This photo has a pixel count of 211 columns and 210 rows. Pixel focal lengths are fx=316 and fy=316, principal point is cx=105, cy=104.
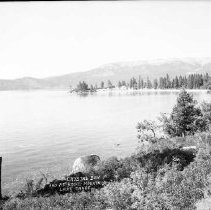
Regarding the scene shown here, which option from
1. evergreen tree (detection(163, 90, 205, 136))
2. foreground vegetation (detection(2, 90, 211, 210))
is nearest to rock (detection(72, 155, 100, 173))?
foreground vegetation (detection(2, 90, 211, 210))

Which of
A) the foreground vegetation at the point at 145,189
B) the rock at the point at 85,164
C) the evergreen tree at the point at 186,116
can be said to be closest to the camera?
the foreground vegetation at the point at 145,189

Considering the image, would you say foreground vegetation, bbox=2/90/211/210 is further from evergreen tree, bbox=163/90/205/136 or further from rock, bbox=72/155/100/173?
evergreen tree, bbox=163/90/205/136

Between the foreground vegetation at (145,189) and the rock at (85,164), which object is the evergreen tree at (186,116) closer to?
the foreground vegetation at (145,189)

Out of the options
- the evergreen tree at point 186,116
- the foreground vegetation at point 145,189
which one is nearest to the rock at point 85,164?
the foreground vegetation at point 145,189

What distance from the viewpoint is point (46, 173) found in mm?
32156

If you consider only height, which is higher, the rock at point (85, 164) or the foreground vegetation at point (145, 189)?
the foreground vegetation at point (145, 189)

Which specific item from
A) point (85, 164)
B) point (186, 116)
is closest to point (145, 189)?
point (85, 164)

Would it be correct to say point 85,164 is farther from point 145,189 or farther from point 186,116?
point 186,116

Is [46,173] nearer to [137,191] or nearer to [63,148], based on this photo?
[63,148]

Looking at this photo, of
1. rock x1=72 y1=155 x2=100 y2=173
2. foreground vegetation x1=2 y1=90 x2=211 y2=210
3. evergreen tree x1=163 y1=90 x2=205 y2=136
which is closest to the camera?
foreground vegetation x1=2 y1=90 x2=211 y2=210

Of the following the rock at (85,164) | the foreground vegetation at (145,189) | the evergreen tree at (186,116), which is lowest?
the rock at (85,164)

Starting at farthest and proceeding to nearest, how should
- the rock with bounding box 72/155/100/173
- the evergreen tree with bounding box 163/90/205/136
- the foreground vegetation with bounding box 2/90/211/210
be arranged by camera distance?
1. the evergreen tree with bounding box 163/90/205/136
2. the rock with bounding box 72/155/100/173
3. the foreground vegetation with bounding box 2/90/211/210

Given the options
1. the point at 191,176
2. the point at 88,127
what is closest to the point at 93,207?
the point at 191,176

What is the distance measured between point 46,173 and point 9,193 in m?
6.37
